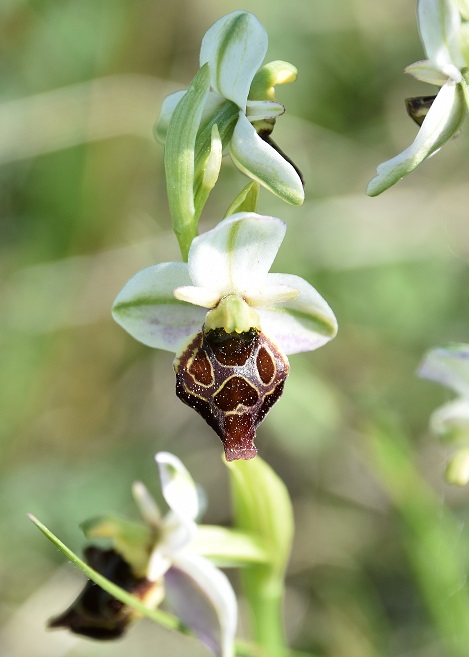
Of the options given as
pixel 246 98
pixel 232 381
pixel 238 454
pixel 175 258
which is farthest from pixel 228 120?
pixel 175 258

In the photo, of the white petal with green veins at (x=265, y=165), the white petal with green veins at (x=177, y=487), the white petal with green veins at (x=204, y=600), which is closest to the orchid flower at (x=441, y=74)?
the white petal with green veins at (x=265, y=165)

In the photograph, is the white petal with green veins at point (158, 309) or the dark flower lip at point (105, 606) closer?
the white petal with green veins at point (158, 309)

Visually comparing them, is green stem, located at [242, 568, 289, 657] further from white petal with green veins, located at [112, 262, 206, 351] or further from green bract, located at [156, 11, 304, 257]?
green bract, located at [156, 11, 304, 257]

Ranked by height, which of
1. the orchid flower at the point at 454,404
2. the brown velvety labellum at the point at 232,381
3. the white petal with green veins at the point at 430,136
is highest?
the white petal with green veins at the point at 430,136

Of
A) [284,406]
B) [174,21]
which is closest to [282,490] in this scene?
[284,406]

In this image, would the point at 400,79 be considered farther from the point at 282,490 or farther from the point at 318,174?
the point at 282,490

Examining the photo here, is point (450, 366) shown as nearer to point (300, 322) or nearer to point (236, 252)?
point (300, 322)

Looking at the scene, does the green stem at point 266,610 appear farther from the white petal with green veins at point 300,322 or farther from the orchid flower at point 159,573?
the white petal with green veins at point 300,322
